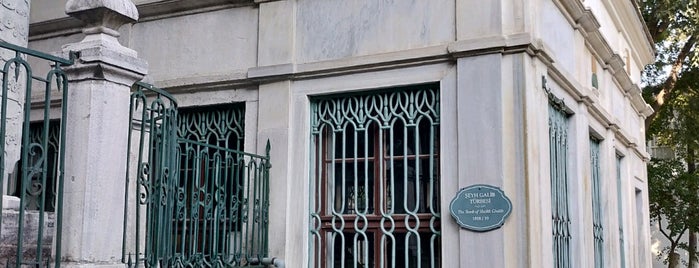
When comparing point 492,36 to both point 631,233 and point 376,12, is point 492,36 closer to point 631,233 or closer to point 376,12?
point 376,12

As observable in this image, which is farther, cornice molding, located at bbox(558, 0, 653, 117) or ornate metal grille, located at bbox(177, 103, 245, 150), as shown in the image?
cornice molding, located at bbox(558, 0, 653, 117)

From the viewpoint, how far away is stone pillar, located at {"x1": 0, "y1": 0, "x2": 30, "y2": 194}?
5.97m

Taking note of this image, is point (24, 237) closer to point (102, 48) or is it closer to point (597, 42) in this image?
point (102, 48)

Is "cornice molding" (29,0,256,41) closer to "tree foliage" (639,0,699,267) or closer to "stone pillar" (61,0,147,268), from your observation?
"stone pillar" (61,0,147,268)

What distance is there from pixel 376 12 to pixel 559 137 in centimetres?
260

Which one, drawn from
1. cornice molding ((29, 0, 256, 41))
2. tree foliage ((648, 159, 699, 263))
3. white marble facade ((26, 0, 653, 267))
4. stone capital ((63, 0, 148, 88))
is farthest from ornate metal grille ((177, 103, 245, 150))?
tree foliage ((648, 159, 699, 263))

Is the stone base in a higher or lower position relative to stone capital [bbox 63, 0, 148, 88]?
lower

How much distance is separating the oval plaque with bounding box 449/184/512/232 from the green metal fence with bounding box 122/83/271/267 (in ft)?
6.82

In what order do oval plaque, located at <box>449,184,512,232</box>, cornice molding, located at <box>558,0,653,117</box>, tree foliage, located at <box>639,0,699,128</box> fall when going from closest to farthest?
oval plaque, located at <box>449,184,512,232</box>
cornice molding, located at <box>558,0,653,117</box>
tree foliage, located at <box>639,0,699,128</box>

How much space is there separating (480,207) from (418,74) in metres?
1.46

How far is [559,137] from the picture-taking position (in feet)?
28.3

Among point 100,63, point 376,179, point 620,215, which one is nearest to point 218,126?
point 376,179

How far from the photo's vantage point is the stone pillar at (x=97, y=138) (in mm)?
4488

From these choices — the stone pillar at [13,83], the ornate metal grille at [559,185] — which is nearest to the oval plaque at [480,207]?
the ornate metal grille at [559,185]
